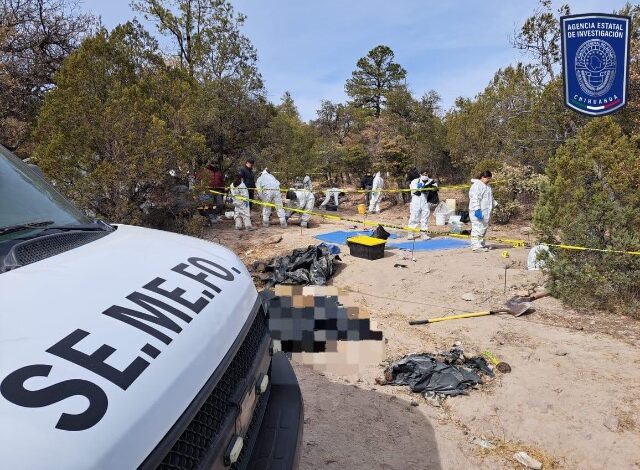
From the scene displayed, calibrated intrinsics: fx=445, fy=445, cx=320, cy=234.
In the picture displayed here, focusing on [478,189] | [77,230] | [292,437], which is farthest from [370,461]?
[478,189]

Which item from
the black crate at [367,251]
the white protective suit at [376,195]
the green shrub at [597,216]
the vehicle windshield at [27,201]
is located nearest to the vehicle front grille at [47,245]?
the vehicle windshield at [27,201]

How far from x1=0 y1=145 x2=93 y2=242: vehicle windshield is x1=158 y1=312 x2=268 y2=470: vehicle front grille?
945mm

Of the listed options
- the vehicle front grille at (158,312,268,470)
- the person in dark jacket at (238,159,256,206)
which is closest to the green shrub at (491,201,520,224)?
the person in dark jacket at (238,159,256,206)

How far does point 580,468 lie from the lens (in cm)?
289

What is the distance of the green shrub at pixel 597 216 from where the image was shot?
17.4 feet

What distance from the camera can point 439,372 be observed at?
3.95m

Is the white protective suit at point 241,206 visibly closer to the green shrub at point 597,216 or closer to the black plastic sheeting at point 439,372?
the green shrub at point 597,216

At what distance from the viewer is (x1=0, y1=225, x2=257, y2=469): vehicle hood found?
843 millimetres

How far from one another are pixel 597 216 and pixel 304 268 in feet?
13.5

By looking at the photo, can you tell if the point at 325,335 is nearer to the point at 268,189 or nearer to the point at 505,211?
the point at 268,189

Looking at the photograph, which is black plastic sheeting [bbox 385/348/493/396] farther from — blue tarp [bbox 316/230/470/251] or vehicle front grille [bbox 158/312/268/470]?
blue tarp [bbox 316/230/470/251]

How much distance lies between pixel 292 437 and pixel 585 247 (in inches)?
201

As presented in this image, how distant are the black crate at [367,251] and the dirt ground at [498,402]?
1926mm

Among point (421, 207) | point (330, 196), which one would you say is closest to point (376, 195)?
point (330, 196)
